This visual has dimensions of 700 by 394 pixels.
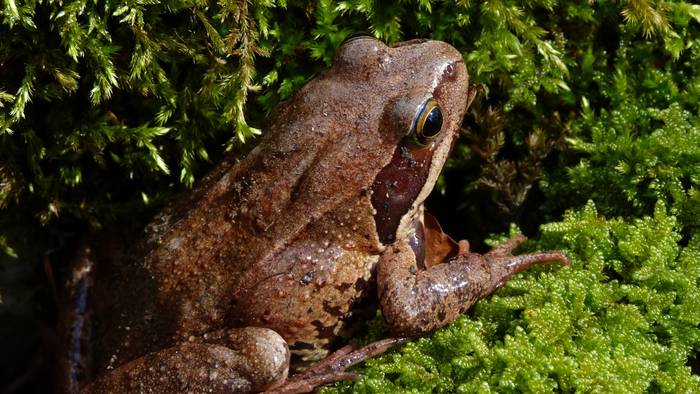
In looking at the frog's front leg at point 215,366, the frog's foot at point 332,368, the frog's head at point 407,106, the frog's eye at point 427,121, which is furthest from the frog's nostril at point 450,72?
the frog's front leg at point 215,366

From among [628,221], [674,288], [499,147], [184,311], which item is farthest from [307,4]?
[674,288]

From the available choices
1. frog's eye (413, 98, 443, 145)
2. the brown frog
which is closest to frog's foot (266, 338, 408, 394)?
the brown frog

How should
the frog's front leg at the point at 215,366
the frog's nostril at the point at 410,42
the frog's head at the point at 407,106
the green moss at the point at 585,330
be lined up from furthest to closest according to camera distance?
the frog's nostril at the point at 410,42, the frog's head at the point at 407,106, the frog's front leg at the point at 215,366, the green moss at the point at 585,330

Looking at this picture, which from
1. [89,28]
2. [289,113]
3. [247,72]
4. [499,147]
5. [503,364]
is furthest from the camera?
[499,147]

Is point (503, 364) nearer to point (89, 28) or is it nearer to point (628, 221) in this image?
point (628, 221)

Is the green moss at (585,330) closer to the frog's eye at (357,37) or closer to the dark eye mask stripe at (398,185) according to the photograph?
the dark eye mask stripe at (398,185)

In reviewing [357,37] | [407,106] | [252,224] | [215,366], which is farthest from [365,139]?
[215,366]
